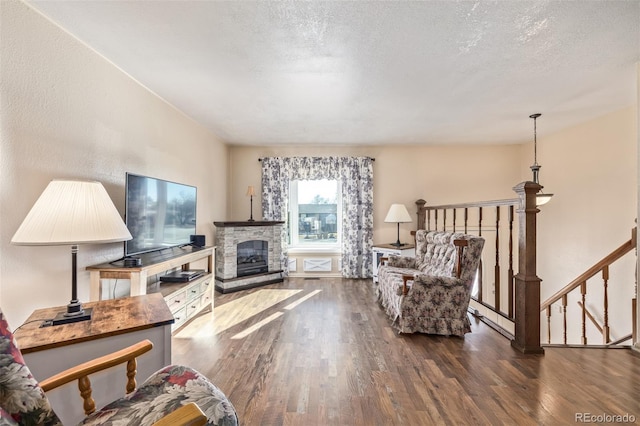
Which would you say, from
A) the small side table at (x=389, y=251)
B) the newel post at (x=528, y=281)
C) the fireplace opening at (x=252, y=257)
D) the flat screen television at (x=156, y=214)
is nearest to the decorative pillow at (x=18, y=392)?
the flat screen television at (x=156, y=214)

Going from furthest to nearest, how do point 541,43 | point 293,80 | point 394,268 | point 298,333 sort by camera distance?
point 394,268 < point 298,333 < point 293,80 < point 541,43

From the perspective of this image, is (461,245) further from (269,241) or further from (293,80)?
(269,241)

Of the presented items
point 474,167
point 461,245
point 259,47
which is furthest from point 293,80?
point 474,167

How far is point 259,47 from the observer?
6.97 feet

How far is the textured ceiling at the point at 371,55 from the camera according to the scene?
1.77m

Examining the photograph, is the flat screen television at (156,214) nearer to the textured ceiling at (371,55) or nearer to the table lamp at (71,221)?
the table lamp at (71,221)

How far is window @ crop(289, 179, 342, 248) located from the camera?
549 centimetres

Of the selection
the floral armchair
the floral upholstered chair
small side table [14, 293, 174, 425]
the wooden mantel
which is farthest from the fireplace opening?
the floral upholstered chair

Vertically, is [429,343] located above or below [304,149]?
below

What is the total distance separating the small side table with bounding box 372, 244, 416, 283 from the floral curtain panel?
234 millimetres

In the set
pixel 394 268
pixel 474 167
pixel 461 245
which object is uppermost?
pixel 474 167

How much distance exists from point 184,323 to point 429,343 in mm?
2519

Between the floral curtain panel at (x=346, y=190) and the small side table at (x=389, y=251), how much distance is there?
234 mm

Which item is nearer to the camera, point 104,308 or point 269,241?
point 104,308
